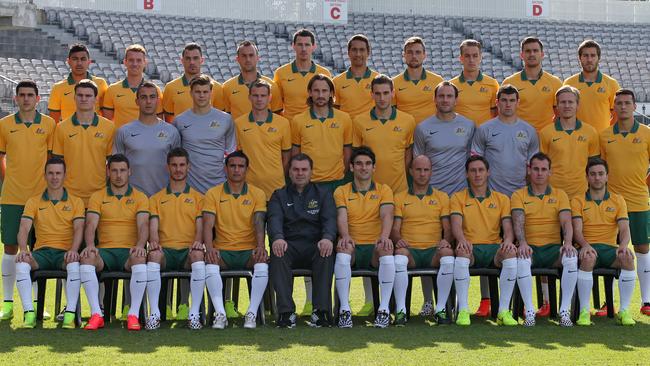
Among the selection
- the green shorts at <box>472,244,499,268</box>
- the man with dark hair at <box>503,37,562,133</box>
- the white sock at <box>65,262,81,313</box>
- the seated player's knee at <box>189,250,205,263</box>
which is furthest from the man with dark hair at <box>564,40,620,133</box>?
the white sock at <box>65,262,81,313</box>

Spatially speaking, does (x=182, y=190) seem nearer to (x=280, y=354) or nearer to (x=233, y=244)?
(x=233, y=244)

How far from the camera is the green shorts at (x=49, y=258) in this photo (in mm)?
6895

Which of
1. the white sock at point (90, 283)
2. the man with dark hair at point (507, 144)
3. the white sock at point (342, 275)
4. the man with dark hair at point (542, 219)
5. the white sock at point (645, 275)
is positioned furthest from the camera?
the man with dark hair at point (507, 144)

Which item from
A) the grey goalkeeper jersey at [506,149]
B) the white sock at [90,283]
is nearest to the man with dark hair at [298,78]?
the grey goalkeeper jersey at [506,149]

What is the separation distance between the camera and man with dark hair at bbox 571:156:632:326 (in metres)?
6.92

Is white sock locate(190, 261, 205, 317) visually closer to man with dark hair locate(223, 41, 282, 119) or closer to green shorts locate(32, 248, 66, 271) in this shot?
green shorts locate(32, 248, 66, 271)

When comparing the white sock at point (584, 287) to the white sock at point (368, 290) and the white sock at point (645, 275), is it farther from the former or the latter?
the white sock at point (368, 290)

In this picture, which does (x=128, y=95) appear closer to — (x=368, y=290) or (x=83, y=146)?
(x=83, y=146)

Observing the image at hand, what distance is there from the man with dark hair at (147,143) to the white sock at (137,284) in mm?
775

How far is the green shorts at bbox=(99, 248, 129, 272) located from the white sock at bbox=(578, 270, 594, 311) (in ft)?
10.1

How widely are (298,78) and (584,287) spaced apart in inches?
108

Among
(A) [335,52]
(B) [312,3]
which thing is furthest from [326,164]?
(B) [312,3]

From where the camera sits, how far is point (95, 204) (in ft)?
23.0

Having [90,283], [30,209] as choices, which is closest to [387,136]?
[90,283]
